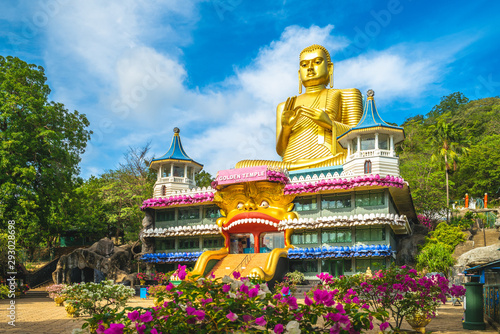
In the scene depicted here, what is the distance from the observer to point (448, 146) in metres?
43.5

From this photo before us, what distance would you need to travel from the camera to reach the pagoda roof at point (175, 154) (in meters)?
33.2

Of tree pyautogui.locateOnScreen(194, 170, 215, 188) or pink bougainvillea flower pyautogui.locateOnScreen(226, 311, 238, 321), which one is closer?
pink bougainvillea flower pyautogui.locateOnScreen(226, 311, 238, 321)

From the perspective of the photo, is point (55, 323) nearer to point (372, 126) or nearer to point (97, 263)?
point (97, 263)

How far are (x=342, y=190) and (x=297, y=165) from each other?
5339 millimetres

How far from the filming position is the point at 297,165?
101ft

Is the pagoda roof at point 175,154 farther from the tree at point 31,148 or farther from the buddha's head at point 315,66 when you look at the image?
the buddha's head at point 315,66

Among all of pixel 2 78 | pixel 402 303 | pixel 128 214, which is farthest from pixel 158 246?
pixel 402 303

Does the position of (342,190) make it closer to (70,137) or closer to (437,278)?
(437,278)

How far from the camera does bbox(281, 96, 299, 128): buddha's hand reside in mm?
32600

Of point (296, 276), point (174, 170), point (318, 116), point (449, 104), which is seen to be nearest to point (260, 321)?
point (296, 276)

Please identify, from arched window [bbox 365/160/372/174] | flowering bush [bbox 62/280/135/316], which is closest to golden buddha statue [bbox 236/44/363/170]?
arched window [bbox 365/160/372/174]

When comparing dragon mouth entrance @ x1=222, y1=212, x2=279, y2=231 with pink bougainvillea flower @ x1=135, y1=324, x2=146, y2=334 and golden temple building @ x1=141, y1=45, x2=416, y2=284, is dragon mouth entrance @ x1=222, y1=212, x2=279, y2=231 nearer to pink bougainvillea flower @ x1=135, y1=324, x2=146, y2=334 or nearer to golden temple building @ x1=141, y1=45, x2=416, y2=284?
golden temple building @ x1=141, y1=45, x2=416, y2=284

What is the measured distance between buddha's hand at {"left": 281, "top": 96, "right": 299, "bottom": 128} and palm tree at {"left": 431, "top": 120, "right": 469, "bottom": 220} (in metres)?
17.7

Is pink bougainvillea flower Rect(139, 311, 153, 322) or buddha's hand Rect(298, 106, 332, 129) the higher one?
buddha's hand Rect(298, 106, 332, 129)
